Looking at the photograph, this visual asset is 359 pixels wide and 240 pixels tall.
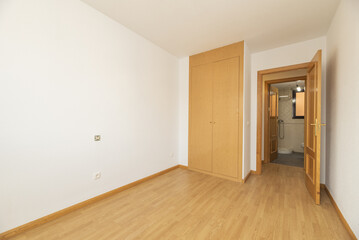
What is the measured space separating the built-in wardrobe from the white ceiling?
413 millimetres

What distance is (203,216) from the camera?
1918 mm

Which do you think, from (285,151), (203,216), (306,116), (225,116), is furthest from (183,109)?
(285,151)

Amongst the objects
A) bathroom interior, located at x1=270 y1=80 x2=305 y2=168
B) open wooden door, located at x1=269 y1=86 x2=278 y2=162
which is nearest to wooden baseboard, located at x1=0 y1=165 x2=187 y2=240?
open wooden door, located at x1=269 y1=86 x2=278 y2=162

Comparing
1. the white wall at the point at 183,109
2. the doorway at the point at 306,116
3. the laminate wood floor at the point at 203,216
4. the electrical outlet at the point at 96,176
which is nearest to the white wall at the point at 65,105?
the electrical outlet at the point at 96,176

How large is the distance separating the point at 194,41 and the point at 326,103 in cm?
253

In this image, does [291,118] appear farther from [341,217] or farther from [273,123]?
[341,217]

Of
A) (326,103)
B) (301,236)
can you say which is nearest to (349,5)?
(326,103)

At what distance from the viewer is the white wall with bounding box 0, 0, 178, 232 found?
5.16 feet

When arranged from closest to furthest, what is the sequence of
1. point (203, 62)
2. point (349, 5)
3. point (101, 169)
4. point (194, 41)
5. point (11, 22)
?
point (11, 22) < point (349, 5) < point (101, 169) < point (194, 41) < point (203, 62)

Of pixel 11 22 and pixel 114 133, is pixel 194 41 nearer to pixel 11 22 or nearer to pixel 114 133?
pixel 114 133

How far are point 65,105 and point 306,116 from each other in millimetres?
4257

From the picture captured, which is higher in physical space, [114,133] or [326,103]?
[326,103]

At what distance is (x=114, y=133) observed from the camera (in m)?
2.47

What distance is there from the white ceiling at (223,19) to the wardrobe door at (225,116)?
0.53 meters
